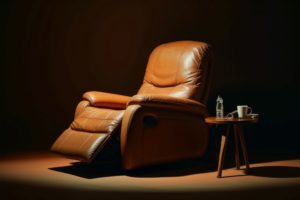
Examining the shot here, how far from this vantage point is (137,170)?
428cm

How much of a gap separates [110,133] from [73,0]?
226 centimetres

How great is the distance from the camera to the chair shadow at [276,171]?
395 cm

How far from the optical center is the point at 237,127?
4098mm

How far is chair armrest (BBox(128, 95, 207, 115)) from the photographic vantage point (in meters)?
3.99

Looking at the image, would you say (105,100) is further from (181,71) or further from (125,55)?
(125,55)

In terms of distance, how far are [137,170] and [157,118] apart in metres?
0.47

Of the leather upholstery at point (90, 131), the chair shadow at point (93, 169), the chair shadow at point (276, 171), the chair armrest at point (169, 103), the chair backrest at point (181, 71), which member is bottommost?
the chair shadow at point (276, 171)

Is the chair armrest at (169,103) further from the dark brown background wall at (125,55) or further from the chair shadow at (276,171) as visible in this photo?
the dark brown background wall at (125,55)

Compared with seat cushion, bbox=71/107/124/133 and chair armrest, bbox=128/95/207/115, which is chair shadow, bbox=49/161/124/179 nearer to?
seat cushion, bbox=71/107/124/133

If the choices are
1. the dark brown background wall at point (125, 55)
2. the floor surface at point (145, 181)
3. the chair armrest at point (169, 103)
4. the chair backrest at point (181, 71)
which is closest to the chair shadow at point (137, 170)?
the floor surface at point (145, 181)

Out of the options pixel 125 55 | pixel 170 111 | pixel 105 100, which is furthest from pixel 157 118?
pixel 125 55

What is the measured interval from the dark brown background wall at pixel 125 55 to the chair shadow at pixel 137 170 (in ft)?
4.14

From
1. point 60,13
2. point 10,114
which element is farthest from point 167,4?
point 10,114

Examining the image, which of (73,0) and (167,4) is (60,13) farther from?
(167,4)
